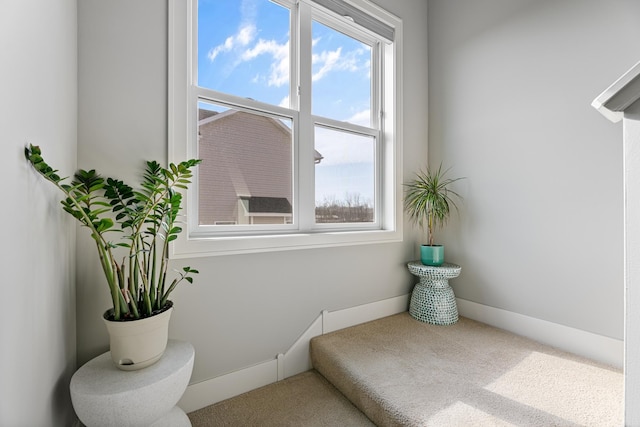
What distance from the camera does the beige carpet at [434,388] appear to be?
44.3 inches

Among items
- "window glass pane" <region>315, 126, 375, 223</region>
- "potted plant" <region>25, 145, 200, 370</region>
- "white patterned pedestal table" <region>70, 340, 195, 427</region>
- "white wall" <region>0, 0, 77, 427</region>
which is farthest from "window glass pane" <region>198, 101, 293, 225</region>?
"white patterned pedestal table" <region>70, 340, 195, 427</region>

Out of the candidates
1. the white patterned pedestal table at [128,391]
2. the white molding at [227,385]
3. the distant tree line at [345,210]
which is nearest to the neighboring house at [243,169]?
the distant tree line at [345,210]

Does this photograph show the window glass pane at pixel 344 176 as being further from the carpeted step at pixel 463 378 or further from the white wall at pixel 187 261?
the carpeted step at pixel 463 378

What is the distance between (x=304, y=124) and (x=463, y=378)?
1.68 m

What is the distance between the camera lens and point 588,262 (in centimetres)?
159

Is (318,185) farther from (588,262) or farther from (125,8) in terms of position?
(588,262)

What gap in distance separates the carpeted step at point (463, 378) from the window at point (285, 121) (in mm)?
693

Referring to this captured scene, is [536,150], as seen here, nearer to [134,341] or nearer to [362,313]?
[362,313]

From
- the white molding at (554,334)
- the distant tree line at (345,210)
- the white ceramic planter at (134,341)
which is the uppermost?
the distant tree line at (345,210)

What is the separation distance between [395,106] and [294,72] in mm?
849

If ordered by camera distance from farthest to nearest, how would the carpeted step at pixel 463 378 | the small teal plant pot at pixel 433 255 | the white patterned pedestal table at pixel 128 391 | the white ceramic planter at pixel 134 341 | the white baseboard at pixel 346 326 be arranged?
the small teal plant pot at pixel 433 255 → the white baseboard at pixel 346 326 → the carpeted step at pixel 463 378 → the white ceramic planter at pixel 134 341 → the white patterned pedestal table at pixel 128 391

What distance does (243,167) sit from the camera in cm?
162

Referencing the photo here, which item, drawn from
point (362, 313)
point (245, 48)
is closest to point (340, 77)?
point (245, 48)

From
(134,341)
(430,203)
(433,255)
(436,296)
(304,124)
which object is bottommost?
(436,296)
